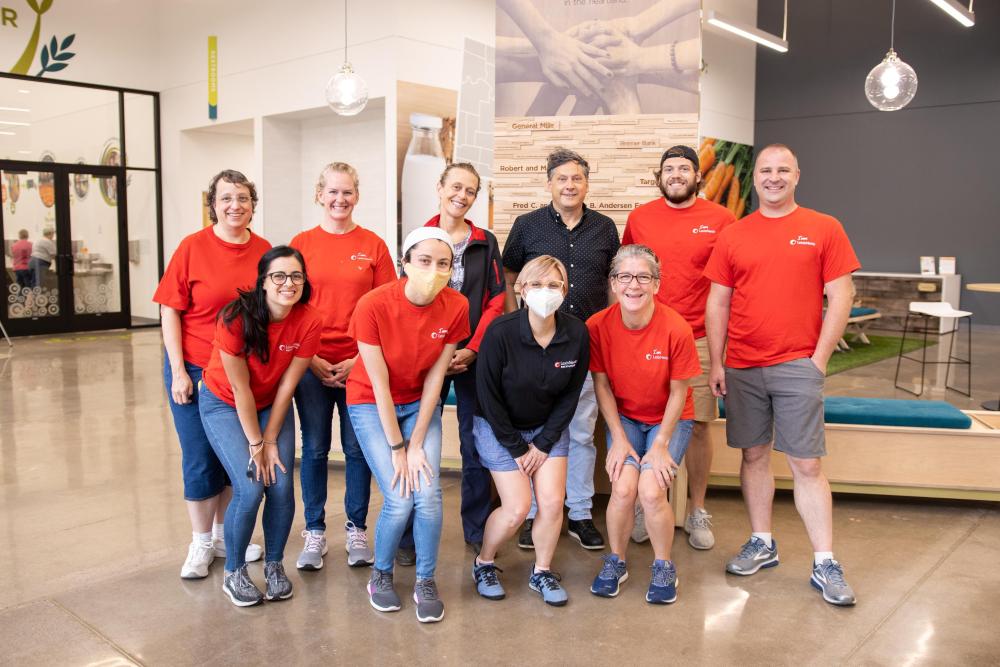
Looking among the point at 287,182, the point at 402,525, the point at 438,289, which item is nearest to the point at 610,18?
the point at 438,289

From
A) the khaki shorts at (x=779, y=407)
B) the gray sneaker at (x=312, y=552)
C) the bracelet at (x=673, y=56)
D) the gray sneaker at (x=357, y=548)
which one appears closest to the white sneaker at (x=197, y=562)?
the gray sneaker at (x=312, y=552)

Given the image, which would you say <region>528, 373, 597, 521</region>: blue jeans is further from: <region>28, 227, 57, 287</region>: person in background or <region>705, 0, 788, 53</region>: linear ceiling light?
<region>28, 227, 57, 287</region>: person in background

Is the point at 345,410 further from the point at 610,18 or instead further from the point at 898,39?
the point at 898,39

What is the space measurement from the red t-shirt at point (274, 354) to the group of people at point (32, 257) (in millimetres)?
9883

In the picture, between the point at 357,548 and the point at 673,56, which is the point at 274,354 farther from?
the point at 673,56

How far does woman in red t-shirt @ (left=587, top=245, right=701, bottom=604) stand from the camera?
9.48 ft

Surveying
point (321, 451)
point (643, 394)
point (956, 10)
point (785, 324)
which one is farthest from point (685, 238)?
point (956, 10)

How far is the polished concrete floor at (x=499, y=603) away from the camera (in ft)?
8.26

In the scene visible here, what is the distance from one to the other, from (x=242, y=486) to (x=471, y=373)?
37.1 inches

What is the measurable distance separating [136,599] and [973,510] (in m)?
3.75

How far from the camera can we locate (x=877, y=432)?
3.93 metres

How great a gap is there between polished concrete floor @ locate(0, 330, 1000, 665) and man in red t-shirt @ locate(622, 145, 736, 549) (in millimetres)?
594

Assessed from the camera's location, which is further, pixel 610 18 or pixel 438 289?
pixel 610 18

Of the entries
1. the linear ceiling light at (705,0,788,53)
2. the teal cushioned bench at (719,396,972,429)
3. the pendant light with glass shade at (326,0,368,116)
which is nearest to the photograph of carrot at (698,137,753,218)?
the linear ceiling light at (705,0,788,53)
